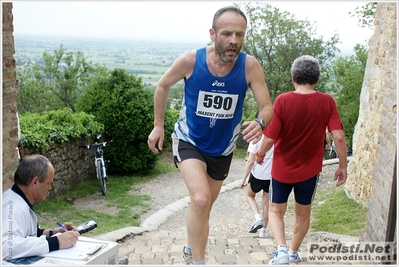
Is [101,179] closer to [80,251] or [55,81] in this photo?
[80,251]

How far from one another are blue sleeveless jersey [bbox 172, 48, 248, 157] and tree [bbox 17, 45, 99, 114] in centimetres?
2465

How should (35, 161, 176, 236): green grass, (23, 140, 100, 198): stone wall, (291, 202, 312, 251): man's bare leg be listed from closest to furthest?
(291, 202, 312, 251): man's bare leg < (35, 161, 176, 236): green grass < (23, 140, 100, 198): stone wall

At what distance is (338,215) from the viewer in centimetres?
778

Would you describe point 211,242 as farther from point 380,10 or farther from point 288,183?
point 380,10

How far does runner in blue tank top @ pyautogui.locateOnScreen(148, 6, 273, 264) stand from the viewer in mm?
4047

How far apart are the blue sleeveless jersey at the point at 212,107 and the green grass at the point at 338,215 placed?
3.09 meters

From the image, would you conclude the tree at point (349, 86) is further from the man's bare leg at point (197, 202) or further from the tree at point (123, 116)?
the man's bare leg at point (197, 202)

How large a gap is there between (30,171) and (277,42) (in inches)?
924

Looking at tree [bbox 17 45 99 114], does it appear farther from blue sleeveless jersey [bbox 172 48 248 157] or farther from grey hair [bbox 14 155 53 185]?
grey hair [bbox 14 155 53 185]

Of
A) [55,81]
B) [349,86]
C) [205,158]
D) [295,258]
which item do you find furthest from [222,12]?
[55,81]

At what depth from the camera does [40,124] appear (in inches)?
408

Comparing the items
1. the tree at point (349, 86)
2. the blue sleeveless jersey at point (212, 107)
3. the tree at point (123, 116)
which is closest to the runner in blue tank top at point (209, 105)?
the blue sleeveless jersey at point (212, 107)

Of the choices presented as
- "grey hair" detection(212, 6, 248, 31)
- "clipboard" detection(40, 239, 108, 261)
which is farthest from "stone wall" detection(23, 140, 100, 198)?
"grey hair" detection(212, 6, 248, 31)

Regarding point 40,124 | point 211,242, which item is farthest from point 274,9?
point 211,242
